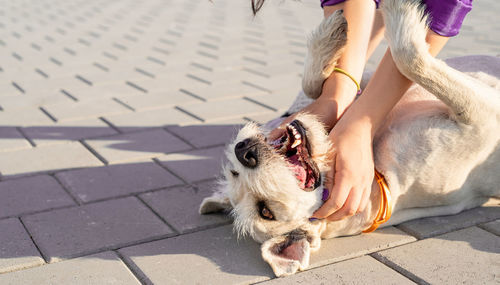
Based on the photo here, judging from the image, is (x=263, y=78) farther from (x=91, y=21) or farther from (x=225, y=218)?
(x=91, y=21)

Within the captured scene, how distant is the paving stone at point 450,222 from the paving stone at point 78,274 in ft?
4.68

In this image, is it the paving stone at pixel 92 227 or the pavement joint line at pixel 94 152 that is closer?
the paving stone at pixel 92 227

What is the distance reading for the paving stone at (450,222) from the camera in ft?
9.90

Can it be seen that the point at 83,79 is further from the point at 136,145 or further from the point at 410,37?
the point at 410,37

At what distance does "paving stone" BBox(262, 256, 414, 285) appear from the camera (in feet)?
8.46

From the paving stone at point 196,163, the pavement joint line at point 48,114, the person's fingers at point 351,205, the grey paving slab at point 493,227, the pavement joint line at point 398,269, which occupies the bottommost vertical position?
the pavement joint line at point 48,114

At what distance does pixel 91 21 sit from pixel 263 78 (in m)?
4.59

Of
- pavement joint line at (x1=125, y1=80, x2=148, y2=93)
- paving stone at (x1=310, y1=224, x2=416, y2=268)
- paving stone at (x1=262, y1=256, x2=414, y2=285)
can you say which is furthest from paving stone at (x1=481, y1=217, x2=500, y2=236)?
pavement joint line at (x1=125, y1=80, x2=148, y2=93)

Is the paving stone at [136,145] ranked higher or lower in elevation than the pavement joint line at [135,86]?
higher

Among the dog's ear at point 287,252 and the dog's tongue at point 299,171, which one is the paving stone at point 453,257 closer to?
the dog's ear at point 287,252

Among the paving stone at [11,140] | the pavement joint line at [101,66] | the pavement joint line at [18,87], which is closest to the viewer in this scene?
the paving stone at [11,140]

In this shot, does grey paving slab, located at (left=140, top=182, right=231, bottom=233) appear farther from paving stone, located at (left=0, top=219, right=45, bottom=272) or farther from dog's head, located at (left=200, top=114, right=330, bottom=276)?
paving stone, located at (left=0, top=219, right=45, bottom=272)

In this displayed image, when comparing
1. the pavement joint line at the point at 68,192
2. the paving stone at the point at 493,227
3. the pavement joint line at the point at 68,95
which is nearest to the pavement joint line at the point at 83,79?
the pavement joint line at the point at 68,95

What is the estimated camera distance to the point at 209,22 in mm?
9477
